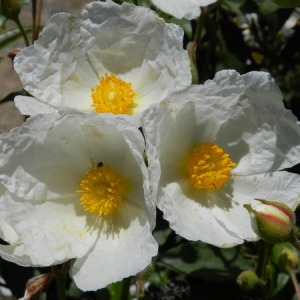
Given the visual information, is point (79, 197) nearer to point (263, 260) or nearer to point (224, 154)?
point (224, 154)

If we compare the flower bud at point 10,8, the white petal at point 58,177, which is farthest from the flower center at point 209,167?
the flower bud at point 10,8

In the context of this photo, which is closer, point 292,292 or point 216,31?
point 292,292

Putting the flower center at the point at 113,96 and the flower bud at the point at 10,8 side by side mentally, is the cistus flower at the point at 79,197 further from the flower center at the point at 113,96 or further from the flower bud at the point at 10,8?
the flower bud at the point at 10,8

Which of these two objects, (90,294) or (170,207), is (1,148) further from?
(90,294)

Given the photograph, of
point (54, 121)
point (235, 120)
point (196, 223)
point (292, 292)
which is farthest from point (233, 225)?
point (292, 292)

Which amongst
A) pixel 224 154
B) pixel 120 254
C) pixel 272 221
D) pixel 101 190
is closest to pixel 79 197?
pixel 101 190

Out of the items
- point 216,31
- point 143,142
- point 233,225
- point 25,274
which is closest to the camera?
point 143,142

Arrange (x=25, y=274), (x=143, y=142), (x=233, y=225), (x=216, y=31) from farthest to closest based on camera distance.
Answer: (x=216, y=31), (x=25, y=274), (x=233, y=225), (x=143, y=142)
